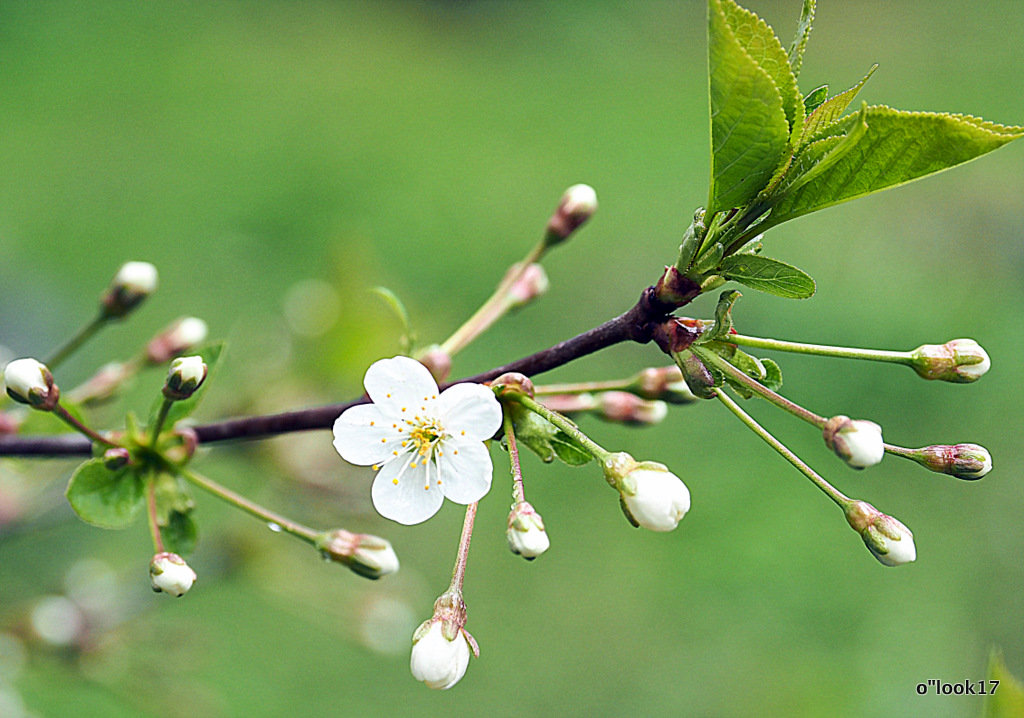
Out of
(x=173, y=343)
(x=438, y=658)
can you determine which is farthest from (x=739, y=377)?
(x=173, y=343)

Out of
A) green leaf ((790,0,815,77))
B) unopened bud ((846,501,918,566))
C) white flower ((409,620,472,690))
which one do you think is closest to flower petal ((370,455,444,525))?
white flower ((409,620,472,690))

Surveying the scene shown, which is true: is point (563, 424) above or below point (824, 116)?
below

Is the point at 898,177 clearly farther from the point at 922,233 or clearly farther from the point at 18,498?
the point at 922,233

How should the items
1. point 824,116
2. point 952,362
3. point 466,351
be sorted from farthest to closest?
point 466,351 < point 952,362 < point 824,116

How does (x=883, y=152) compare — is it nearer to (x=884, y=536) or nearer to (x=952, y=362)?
(x=952, y=362)

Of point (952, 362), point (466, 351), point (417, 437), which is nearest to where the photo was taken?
point (952, 362)

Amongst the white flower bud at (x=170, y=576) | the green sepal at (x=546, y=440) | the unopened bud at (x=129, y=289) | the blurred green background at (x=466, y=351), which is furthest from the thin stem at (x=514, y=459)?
the blurred green background at (x=466, y=351)
